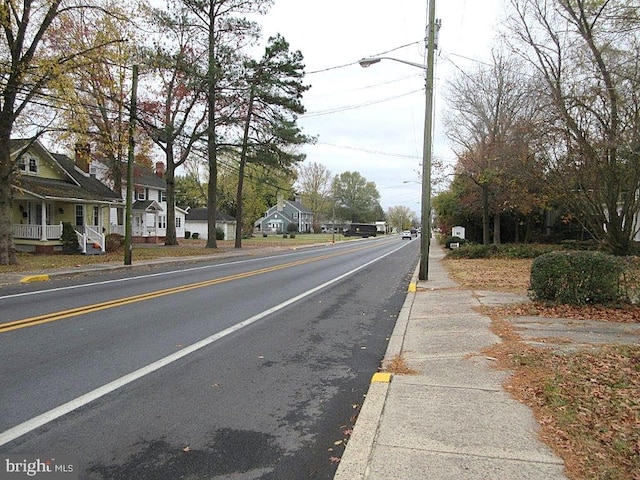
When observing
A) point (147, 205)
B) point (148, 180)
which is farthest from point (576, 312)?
point (148, 180)

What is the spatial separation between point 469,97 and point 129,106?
1965 cm

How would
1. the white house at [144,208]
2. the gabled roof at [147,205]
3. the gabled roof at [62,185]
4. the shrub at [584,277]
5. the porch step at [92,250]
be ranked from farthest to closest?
the gabled roof at [147,205]
the white house at [144,208]
the porch step at [92,250]
the gabled roof at [62,185]
the shrub at [584,277]

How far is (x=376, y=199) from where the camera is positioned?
131125mm

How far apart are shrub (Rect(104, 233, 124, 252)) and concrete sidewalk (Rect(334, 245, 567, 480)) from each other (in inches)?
1014

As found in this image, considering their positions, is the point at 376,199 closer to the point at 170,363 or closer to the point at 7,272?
the point at 7,272

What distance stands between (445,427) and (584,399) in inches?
60.6

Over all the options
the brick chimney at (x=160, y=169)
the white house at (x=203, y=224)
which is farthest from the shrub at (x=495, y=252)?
the white house at (x=203, y=224)

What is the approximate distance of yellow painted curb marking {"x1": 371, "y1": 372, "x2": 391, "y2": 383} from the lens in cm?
511

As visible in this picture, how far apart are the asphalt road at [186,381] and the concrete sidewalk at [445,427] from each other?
0.90 feet

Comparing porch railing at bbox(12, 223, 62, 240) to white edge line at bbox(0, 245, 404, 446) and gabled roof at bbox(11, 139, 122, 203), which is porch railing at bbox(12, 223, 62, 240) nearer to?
gabled roof at bbox(11, 139, 122, 203)

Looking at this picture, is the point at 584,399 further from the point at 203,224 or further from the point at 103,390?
the point at 203,224

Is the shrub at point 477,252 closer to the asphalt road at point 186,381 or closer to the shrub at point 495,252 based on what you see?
the shrub at point 495,252

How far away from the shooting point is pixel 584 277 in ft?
29.9

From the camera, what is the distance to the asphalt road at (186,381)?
11.8 feet
